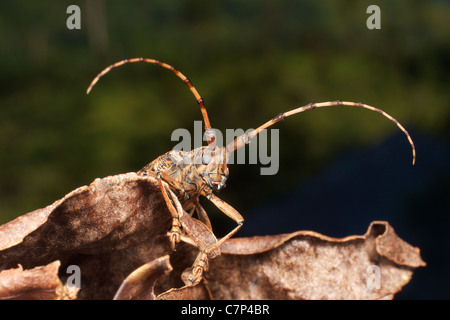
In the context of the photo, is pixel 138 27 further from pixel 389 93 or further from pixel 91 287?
pixel 91 287

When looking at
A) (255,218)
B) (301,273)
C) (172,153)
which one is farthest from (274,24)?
(301,273)

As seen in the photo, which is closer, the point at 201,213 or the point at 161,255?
the point at 161,255

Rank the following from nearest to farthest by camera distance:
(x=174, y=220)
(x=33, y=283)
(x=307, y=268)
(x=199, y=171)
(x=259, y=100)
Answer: (x=33, y=283) → (x=174, y=220) → (x=307, y=268) → (x=199, y=171) → (x=259, y=100)

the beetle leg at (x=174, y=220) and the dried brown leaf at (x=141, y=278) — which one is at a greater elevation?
the beetle leg at (x=174, y=220)

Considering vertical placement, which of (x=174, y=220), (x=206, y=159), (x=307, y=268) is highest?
(x=206, y=159)

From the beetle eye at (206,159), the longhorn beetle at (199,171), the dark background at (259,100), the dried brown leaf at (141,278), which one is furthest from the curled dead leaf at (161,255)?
the dark background at (259,100)

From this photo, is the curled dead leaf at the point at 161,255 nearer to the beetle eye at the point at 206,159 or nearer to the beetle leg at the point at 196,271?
the beetle leg at the point at 196,271

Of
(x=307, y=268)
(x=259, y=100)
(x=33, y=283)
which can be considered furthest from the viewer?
(x=259, y=100)

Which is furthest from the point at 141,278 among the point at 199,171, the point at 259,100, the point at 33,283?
the point at 259,100

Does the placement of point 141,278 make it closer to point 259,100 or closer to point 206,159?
point 206,159
